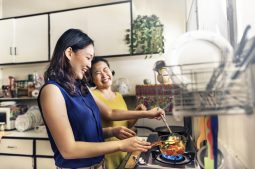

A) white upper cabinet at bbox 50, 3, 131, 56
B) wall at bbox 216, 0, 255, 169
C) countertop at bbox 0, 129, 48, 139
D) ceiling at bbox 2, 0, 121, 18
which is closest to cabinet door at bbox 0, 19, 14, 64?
ceiling at bbox 2, 0, 121, 18

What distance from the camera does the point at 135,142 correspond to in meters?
0.78

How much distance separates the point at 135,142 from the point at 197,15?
36.8 inches

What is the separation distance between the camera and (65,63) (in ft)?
3.31

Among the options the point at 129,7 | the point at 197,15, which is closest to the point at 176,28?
the point at 129,7

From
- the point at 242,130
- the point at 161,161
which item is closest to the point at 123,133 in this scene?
the point at 161,161

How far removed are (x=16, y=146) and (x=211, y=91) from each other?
7.57 ft

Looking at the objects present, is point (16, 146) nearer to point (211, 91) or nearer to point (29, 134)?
point (29, 134)

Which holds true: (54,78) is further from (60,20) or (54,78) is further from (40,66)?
(40,66)

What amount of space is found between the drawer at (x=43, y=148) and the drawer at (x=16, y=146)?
0.08m

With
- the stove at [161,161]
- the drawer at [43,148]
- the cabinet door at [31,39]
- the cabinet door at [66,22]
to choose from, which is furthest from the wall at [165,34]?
the stove at [161,161]

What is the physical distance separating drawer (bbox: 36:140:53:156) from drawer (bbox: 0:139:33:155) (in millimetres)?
83

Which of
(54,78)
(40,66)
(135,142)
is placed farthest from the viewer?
(40,66)

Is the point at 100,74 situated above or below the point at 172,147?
above

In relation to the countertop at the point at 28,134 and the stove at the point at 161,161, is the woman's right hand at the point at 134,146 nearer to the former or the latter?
the stove at the point at 161,161
